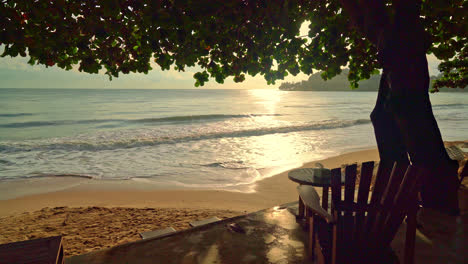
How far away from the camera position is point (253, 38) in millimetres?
6105

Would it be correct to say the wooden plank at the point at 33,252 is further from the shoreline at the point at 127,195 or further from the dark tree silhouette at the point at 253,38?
the shoreline at the point at 127,195

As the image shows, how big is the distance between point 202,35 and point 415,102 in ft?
11.9

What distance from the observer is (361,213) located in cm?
280

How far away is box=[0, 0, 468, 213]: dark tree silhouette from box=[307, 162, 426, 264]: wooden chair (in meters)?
2.38

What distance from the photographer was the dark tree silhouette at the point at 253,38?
4012mm

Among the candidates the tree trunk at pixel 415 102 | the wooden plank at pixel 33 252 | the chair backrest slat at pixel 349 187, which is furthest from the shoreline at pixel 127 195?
the wooden plank at pixel 33 252

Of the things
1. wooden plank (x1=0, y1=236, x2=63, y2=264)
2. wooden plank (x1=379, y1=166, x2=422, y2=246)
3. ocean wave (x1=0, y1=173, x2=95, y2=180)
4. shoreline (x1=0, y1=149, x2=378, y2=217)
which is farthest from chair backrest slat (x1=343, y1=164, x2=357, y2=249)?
ocean wave (x1=0, y1=173, x2=95, y2=180)

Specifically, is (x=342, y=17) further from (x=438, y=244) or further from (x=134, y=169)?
(x=134, y=169)

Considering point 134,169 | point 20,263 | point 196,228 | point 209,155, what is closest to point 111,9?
point 20,263

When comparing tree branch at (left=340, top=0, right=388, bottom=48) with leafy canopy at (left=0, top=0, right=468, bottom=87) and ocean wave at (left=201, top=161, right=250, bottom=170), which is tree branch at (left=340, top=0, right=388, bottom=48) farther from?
ocean wave at (left=201, top=161, right=250, bottom=170)

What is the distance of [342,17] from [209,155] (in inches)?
377

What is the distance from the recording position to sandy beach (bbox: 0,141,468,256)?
5.81m

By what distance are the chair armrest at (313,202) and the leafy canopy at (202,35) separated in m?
2.79

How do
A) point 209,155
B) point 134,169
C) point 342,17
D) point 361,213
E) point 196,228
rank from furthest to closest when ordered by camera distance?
point 209,155 < point 134,169 < point 342,17 < point 196,228 < point 361,213
